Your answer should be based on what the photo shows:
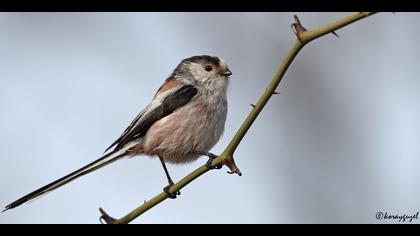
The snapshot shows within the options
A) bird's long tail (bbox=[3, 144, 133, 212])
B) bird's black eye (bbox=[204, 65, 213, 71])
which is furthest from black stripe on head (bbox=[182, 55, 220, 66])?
bird's long tail (bbox=[3, 144, 133, 212])

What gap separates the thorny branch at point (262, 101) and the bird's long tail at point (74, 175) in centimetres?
70

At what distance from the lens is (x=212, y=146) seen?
4.54 m

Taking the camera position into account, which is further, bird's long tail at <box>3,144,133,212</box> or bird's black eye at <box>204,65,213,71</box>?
bird's black eye at <box>204,65,213,71</box>

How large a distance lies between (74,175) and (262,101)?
1.82m

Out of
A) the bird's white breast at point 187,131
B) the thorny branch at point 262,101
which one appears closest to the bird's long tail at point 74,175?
the bird's white breast at point 187,131

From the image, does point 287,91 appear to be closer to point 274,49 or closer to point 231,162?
point 274,49

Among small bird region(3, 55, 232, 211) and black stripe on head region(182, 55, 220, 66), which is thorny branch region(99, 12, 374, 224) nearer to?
small bird region(3, 55, 232, 211)

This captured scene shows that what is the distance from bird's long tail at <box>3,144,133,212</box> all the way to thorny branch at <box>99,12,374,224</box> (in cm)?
70

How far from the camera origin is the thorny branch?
192 centimetres

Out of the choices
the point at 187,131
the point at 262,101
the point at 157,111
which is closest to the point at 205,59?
the point at 157,111

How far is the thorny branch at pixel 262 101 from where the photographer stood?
1918mm

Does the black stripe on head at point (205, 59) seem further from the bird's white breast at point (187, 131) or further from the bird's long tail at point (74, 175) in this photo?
the bird's long tail at point (74, 175)

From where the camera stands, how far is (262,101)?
6.95 ft
